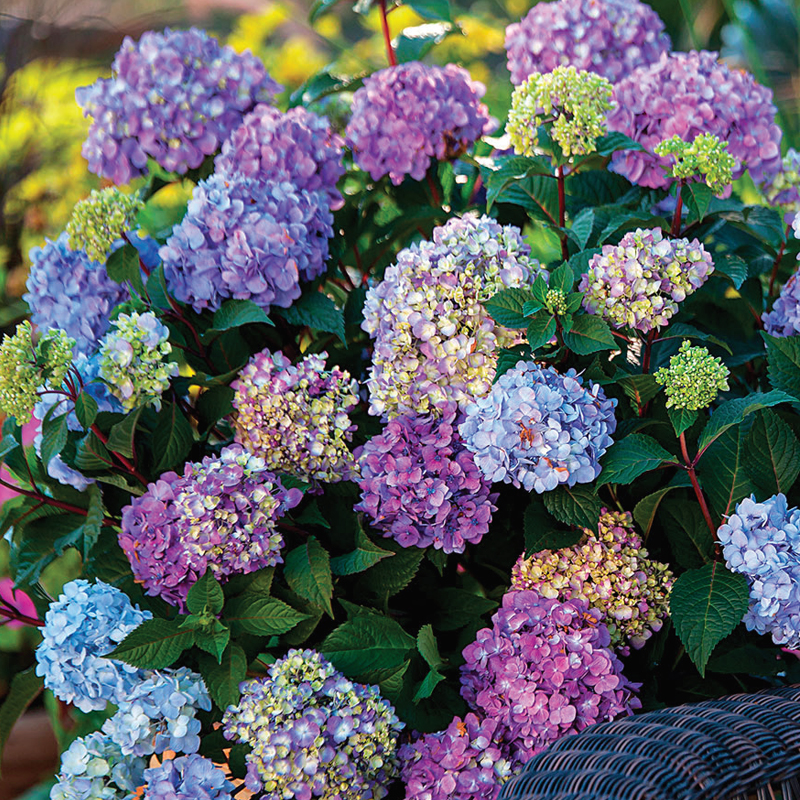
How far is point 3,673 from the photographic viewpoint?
1.88 meters

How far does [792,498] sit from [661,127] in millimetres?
442

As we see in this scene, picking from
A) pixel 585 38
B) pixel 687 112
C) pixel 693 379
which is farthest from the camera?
pixel 585 38

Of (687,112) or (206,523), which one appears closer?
(206,523)

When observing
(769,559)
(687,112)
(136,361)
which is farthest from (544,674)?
(687,112)

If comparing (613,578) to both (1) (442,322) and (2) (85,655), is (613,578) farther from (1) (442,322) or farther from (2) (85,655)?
(2) (85,655)

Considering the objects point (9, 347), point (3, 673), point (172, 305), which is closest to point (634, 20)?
point (172, 305)

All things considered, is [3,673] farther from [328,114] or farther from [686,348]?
[686,348]

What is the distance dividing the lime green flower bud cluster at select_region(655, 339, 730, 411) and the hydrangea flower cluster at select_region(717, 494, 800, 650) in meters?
0.11

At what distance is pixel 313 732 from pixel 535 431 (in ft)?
1.03

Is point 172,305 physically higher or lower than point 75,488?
higher

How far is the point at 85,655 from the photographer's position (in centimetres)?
78

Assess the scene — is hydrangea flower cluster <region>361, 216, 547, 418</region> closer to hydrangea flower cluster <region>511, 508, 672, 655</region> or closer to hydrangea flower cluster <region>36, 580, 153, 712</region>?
hydrangea flower cluster <region>511, 508, 672, 655</region>

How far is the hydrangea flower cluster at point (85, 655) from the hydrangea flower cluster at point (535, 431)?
38 centimetres

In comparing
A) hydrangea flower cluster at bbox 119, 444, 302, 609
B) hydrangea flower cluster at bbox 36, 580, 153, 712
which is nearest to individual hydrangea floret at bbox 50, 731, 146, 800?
hydrangea flower cluster at bbox 36, 580, 153, 712
